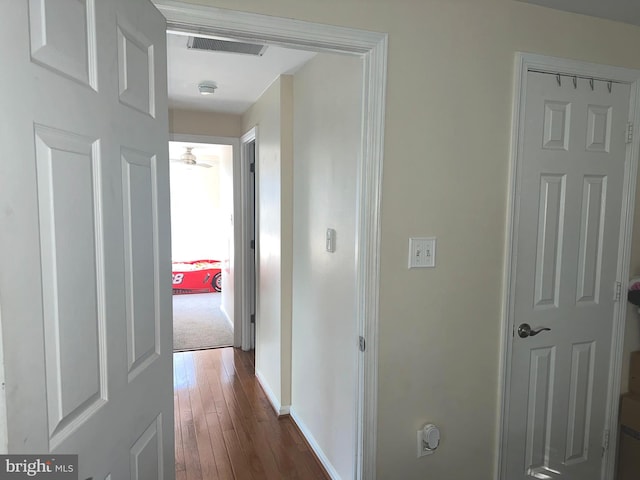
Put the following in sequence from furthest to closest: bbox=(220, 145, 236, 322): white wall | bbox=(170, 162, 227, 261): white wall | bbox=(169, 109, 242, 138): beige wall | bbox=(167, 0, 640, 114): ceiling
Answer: bbox=(170, 162, 227, 261): white wall → bbox=(220, 145, 236, 322): white wall → bbox=(169, 109, 242, 138): beige wall → bbox=(167, 0, 640, 114): ceiling

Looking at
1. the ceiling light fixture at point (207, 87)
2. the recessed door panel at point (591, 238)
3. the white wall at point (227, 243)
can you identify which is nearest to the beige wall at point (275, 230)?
the ceiling light fixture at point (207, 87)

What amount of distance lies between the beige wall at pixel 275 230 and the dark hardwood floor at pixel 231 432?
9.0 inches

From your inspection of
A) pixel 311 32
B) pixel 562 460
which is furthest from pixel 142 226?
pixel 562 460

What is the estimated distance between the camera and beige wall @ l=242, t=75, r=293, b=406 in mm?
2873

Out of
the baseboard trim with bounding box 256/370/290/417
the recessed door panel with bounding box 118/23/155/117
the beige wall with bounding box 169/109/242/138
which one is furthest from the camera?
the beige wall with bounding box 169/109/242/138

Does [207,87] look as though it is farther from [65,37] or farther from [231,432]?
[231,432]

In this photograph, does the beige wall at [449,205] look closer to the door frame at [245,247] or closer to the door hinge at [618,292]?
the door hinge at [618,292]

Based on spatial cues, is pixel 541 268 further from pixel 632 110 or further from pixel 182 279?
pixel 182 279

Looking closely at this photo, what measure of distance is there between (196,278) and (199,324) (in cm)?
189

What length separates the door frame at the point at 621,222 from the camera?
1.80 m

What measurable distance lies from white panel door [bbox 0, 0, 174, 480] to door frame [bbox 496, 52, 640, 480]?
1460mm

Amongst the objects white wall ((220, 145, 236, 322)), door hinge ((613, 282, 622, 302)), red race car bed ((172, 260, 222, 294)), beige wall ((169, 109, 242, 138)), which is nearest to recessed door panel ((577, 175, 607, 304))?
door hinge ((613, 282, 622, 302))

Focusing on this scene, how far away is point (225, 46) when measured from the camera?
7.48 ft

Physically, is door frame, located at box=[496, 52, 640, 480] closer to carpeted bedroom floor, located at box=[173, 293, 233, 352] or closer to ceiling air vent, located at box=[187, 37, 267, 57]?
ceiling air vent, located at box=[187, 37, 267, 57]
